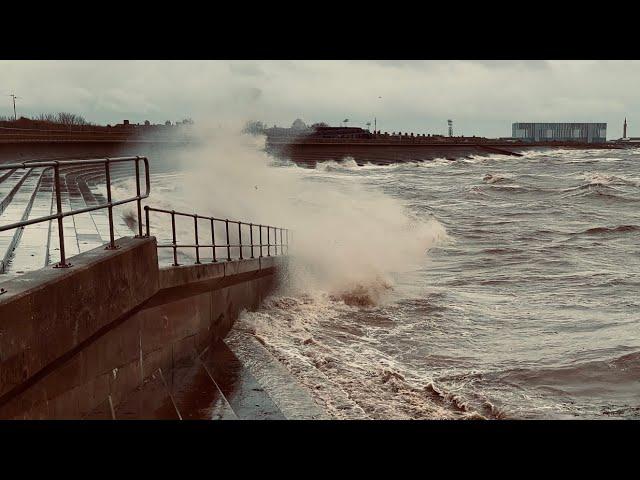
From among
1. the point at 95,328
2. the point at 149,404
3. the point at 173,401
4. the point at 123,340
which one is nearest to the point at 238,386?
the point at 173,401

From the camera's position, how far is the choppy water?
8.00 metres

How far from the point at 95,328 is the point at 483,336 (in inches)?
321

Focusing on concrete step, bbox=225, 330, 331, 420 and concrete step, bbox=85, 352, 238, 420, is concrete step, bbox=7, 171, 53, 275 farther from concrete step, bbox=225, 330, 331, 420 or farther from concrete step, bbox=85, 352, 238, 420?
concrete step, bbox=225, 330, 331, 420

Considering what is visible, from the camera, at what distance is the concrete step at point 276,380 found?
6719mm

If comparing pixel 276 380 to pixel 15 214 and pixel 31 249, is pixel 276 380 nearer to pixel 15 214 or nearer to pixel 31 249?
pixel 31 249

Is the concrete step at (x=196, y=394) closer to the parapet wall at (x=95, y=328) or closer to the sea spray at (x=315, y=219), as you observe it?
the parapet wall at (x=95, y=328)

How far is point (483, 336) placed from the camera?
1166 centimetres

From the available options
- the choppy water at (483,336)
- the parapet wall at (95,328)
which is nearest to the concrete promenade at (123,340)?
the parapet wall at (95,328)

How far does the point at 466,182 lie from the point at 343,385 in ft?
188

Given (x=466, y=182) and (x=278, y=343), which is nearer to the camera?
(x=278, y=343)
